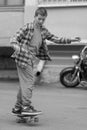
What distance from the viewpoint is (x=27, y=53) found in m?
8.75

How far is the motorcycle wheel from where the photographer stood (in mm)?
15531

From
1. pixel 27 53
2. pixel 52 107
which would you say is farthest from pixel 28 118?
pixel 52 107

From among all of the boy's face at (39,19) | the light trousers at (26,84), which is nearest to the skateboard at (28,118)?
the light trousers at (26,84)

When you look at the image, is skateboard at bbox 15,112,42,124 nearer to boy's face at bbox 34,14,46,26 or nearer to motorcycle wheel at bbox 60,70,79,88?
boy's face at bbox 34,14,46,26

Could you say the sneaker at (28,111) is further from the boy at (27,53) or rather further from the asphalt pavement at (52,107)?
the asphalt pavement at (52,107)

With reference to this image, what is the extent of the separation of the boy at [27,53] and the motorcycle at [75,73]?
668cm

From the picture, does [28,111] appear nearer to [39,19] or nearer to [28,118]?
[28,118]

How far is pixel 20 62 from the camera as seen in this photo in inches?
344

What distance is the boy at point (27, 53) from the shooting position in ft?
28.5

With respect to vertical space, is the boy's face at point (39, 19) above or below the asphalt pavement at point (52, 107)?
above

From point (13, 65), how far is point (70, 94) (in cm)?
448

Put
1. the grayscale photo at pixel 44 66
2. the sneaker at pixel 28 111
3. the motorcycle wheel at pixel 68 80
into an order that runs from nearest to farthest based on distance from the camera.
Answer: the sneaker at pixel 28 111 < the grayscale photo at pixel 44 66 < the motorcycle wheel at pixel 68 80

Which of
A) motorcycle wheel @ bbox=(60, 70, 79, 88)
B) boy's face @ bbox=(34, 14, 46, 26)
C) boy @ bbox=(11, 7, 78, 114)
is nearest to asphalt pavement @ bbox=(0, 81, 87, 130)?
motorcycle wheel @ bbox=(60, 70, 79, 88)

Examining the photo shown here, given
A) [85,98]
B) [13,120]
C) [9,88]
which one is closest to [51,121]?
[13,120]
